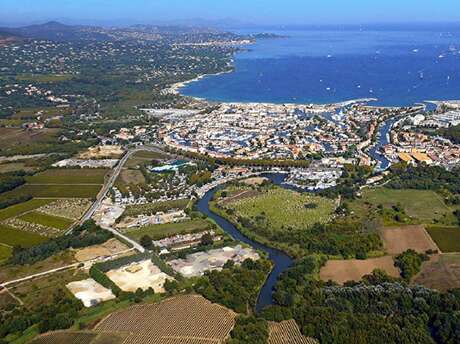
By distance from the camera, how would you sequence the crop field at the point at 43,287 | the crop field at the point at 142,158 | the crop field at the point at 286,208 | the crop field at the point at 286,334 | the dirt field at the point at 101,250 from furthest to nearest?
the crop field at the point at 142,158
the crop field at the point at 286,208
the dirt field at the point at 101,250
the crop field at the point at 43,287
the crop field at the point at 286,334

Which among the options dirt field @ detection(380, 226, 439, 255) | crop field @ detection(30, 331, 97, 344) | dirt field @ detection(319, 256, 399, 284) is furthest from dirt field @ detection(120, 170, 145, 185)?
crop field @ detection(30, 331, 97, 344)

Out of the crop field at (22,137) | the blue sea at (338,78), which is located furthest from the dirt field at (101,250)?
the blue sea at (338,78)

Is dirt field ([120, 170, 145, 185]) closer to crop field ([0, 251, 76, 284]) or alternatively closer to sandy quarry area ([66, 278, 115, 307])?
crop field ([0, 251, 76, 284])

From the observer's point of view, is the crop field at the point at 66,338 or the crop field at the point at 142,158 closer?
the crop field at the point at 66,338

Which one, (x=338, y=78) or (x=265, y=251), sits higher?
(x=265, y=251)

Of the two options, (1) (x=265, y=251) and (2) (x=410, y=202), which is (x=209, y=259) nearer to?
(1) (x=265, y=251)

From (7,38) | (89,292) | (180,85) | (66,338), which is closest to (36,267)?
(89,292)

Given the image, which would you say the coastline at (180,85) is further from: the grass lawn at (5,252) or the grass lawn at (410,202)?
the grass lawn at (5,252)
